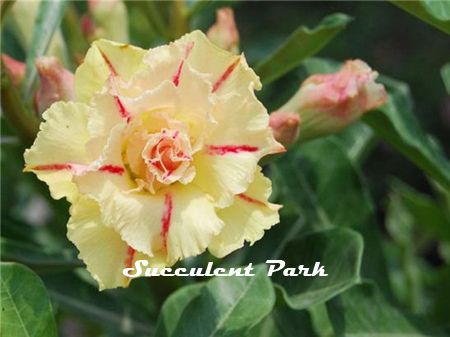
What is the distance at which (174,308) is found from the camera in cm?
86

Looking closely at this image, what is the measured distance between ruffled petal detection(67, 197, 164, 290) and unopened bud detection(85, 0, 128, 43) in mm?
293

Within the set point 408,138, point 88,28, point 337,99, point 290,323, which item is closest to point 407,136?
point 408,138

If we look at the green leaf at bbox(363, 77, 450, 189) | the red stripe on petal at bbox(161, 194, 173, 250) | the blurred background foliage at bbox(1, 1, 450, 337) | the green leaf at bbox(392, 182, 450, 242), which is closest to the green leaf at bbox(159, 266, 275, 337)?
the blurred background foliage at bbox(1, 1, 450, 337)

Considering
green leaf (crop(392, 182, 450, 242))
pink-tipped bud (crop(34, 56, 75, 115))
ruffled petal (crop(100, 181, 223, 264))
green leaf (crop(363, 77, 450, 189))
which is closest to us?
→ ruffled petal (crop(100, 181, 223, 264))

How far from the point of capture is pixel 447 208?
4.40ft

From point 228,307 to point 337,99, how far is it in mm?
208

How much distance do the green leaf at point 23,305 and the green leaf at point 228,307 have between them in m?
0.11

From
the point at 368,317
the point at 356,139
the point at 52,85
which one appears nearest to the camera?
the point at 52,85

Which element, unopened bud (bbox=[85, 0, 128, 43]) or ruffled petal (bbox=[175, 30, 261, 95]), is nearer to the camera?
ruffled petal (bbox=[175, 30, 261, 95])

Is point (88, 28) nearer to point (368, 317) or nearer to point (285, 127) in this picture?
point (285, 127)

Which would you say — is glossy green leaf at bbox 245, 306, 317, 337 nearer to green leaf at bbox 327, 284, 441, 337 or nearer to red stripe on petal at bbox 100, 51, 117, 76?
green leaf at bbox 327, 284, 441, 337

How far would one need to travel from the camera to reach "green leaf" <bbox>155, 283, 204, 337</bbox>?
0.85m

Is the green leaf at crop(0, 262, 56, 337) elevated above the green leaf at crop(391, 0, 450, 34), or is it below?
below

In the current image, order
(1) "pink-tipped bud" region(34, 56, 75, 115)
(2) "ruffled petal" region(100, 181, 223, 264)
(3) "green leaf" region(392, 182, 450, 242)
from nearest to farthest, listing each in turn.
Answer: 1. (2) "ruffled petal" region(100, 181, 223, 264)
2. (1) "pink-tipped bud" region(34, 56, 75, 115)
3. (3) "green leaf" region(392, 182, 450, 242)
